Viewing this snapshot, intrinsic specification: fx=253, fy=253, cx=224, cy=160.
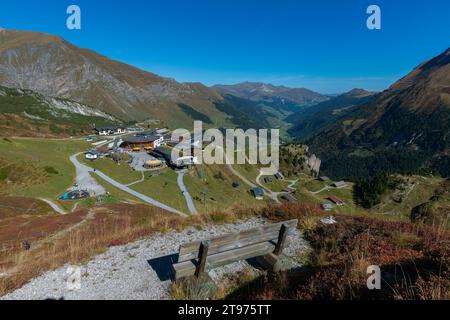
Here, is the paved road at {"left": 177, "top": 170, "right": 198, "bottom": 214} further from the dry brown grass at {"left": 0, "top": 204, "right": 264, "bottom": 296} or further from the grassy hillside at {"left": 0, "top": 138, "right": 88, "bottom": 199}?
the dry brown grass at {"left": 0, "top": 204, "right": 264, "bottom": 296}

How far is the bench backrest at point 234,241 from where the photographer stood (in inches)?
277

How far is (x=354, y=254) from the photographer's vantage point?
7.46 m

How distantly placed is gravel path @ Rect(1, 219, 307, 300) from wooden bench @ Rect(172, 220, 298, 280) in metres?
0.88

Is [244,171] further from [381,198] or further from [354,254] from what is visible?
[354,254]

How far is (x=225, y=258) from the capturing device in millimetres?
7426

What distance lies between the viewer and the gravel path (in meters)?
7.32

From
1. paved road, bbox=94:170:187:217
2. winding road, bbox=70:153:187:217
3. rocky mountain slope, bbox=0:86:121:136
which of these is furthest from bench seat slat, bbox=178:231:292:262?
rocky mountain slope, bbox=0:86:121:136

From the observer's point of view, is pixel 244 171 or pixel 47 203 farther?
pixel 244 171

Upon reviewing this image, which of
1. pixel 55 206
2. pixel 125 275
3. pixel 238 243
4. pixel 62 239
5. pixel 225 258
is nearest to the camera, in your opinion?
pixel 225 258

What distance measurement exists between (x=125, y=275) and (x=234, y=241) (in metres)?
3.87

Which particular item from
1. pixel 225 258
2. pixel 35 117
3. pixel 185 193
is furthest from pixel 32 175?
pixel 35 117

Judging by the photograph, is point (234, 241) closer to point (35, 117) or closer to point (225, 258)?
point (225, 258)
